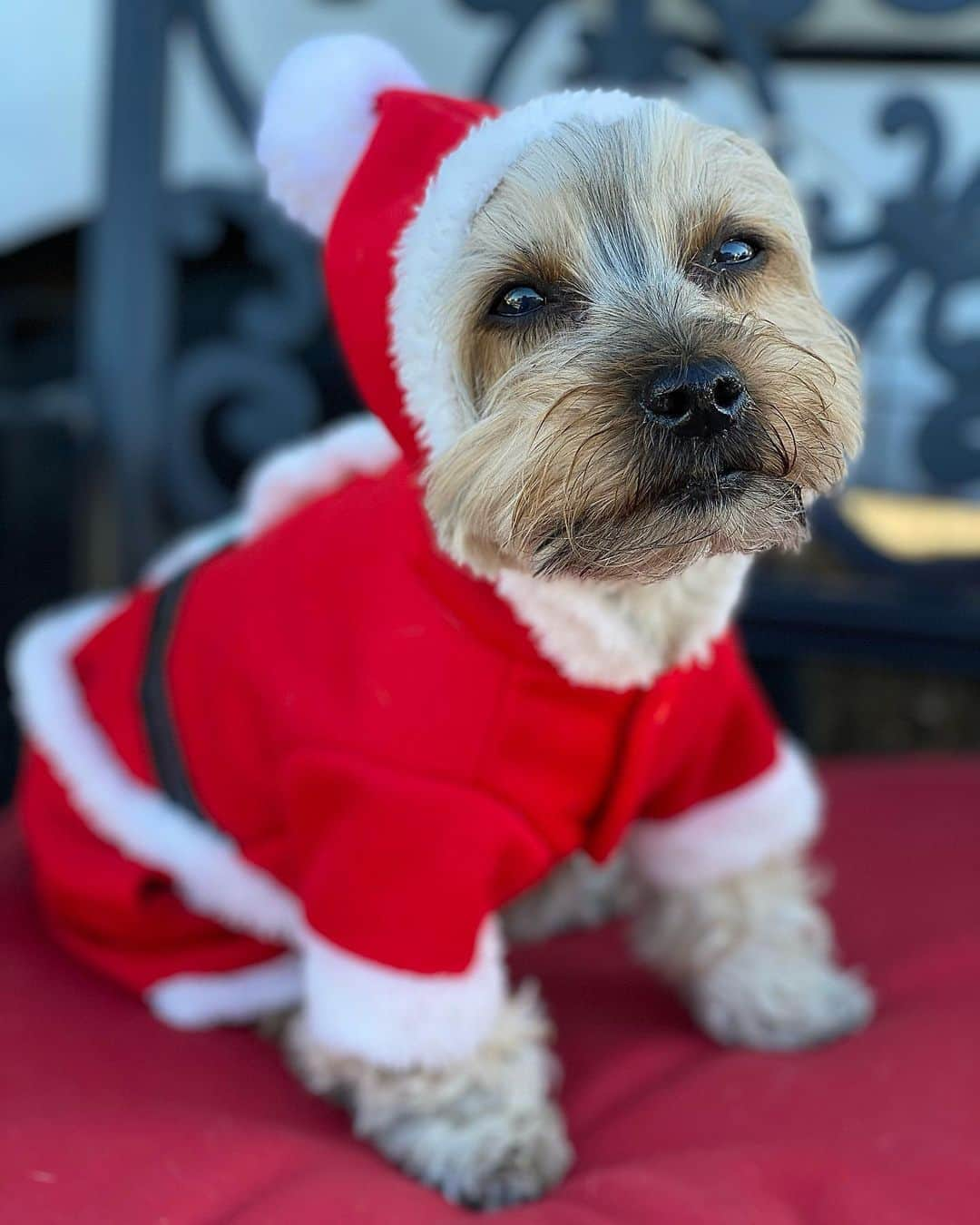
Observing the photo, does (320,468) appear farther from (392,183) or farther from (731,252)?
(731,252)

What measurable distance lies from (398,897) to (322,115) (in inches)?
25.0

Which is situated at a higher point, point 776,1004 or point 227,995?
point 227,995

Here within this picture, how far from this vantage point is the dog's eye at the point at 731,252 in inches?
44.2

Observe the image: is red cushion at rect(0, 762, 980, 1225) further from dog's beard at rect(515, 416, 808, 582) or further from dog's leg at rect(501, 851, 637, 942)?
dog's beard at rect(515, 416, 808, 582)

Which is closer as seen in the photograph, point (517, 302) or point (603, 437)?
point (603, 437)

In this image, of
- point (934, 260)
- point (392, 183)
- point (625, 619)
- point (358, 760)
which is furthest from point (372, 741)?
point (934, 260)

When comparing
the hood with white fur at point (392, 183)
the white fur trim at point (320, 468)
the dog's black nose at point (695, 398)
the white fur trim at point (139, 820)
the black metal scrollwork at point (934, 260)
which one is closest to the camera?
the dog's black nose at point (695, 398)

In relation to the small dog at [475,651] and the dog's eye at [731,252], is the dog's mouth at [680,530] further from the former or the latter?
the dog's eye at [731,252]

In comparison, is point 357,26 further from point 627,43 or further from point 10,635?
point 10,635

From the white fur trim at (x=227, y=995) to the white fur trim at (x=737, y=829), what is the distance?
37cm

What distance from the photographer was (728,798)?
1.38m

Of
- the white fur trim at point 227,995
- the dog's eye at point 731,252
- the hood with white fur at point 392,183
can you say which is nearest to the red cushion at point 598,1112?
the white fur trim at point 227,995

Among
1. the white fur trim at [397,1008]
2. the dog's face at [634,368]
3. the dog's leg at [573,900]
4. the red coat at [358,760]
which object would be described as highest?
the dog's face at [634,368]

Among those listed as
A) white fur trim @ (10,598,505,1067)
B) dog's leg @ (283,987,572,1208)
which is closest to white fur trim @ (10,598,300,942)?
white fur trim @ (10,598,505,1067)
